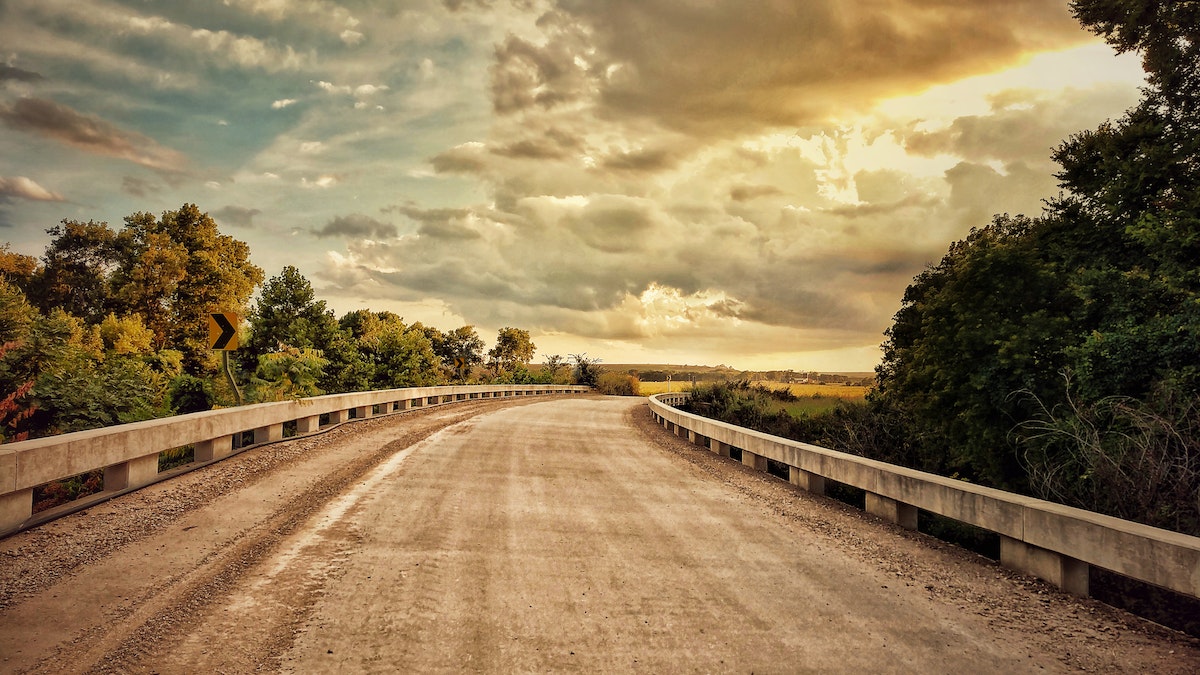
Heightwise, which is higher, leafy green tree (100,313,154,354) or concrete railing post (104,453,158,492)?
leafy green tree (100,313,154,354)

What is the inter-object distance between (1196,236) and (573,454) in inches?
457

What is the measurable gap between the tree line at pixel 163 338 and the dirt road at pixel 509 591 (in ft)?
19.3

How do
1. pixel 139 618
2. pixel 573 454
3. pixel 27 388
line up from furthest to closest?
pixel 573 454
pixel 27 388
pixel 139 618

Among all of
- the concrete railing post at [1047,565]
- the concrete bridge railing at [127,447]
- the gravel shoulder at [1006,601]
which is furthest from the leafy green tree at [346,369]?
the concrete railing post at [1047,565]

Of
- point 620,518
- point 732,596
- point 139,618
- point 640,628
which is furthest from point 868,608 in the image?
point 139,618

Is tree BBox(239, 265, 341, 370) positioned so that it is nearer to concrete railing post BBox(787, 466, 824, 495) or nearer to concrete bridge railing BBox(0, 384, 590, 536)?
concrete bridge railing BBox(0, 384, 590, 536)

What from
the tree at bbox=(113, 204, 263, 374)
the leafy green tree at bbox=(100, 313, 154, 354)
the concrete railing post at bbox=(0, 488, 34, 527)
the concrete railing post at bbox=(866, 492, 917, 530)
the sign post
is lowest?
the concrete railing post at bbox=(866, 492, 917, 530)

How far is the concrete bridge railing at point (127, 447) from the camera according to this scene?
234 inches

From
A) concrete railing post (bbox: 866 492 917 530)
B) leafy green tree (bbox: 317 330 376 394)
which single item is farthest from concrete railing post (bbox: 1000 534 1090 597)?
leafy green tree (bbox: 317 330 376 394)

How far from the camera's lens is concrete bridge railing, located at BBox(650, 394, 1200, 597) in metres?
4.38

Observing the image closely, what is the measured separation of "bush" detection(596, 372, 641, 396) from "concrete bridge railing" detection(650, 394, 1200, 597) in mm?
53666

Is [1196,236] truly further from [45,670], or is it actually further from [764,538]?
[45,670]

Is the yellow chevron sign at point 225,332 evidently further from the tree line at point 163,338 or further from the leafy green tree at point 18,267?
the leafy green tree at point 18,267

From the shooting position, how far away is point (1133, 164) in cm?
1371
